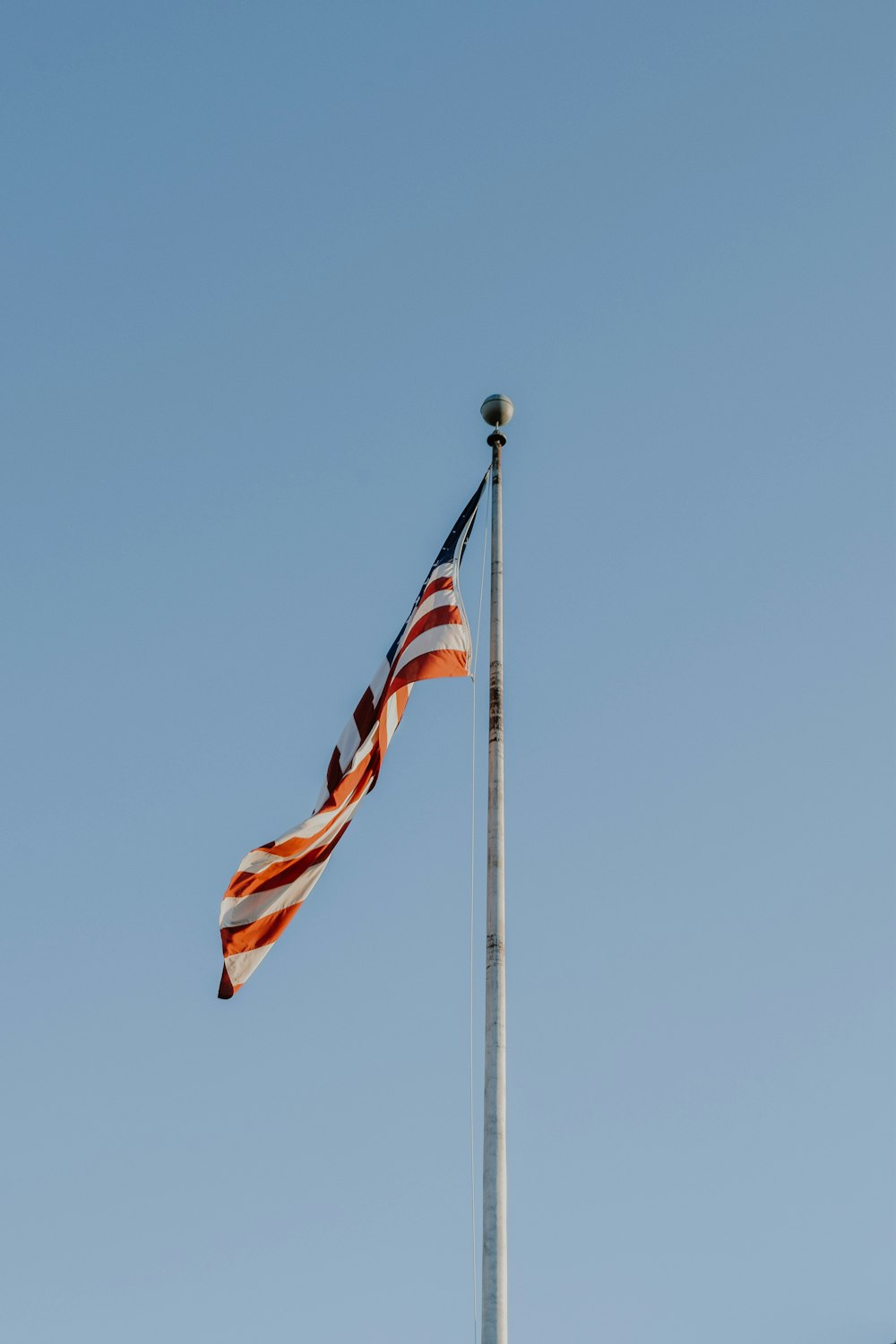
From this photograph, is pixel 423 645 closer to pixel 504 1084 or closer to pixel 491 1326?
pixel 504 1084

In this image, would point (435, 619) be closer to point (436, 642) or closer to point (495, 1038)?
point (436, 642)

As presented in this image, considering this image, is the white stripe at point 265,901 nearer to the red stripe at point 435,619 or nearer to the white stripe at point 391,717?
the white stripe at point 391,717

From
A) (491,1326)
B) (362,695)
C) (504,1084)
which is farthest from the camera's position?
(362,695)

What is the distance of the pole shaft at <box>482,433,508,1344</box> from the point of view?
1505 cm

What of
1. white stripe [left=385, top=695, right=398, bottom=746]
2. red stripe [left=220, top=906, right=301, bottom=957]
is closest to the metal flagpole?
white stripe [left=385, top=695, right=398, bottom=746]

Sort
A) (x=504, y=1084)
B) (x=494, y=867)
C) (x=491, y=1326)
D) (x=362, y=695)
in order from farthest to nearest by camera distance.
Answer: (x=362, y=695), (x=494, y=867), (x=504, y=1084), (x=491, y=1326)

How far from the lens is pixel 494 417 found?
70.7 ft

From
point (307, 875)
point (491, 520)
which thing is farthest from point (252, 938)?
point (491, 520)

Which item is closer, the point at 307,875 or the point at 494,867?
the point at 494,867

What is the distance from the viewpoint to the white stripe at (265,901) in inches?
728

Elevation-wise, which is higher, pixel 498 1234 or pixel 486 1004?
pixel 486 1004

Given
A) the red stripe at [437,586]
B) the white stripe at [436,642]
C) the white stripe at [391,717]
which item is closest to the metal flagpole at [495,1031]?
the white stripe at [436,642]

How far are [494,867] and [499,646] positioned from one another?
2.89 m

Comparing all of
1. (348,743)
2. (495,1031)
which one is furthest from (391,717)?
(495,1031)
